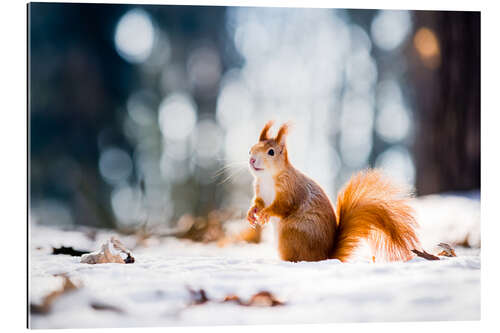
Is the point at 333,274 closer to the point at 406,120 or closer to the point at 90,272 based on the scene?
the point at 406,120

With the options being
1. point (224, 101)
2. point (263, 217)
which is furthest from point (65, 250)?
point (224, 101)

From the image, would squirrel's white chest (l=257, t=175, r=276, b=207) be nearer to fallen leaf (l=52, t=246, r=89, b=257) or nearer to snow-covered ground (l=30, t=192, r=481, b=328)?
snow-covered ground (l=30, t=192, r=481, b=328)

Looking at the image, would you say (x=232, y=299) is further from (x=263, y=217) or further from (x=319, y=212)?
(x=319, y=212)

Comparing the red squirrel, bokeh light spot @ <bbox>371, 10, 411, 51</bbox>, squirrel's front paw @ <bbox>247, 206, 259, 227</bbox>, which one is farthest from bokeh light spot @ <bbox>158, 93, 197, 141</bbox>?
bokeh light spot @ <bbox>371, 10, 411, 51</bbox>

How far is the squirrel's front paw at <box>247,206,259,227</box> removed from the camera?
3.38m

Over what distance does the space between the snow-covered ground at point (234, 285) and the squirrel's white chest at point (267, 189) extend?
24cm

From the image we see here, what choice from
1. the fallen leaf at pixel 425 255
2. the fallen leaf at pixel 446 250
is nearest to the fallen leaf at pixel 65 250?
the fallen leaf at pixel 425 255

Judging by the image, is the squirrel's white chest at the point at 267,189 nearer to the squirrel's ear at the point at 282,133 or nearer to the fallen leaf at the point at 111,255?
the squirrel's ear at the point at 282,133

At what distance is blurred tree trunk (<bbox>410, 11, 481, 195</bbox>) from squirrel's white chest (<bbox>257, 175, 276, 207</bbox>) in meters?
0.87

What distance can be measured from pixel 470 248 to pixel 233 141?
58.9 inches

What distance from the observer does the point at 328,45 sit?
3.55 metres

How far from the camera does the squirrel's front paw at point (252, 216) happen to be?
3.38m

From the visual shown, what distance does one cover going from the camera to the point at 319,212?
337 cm

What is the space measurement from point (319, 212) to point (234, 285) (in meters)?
0.58
